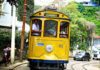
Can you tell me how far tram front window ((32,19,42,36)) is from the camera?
22.4 metres

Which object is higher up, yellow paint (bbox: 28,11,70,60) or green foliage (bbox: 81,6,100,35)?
green foliage (bbox: 81,6,100,35)

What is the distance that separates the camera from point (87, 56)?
51.3 m

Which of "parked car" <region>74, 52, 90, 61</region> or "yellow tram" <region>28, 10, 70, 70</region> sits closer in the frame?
"yellow tram" <region>28, 10, 70, 70</region>

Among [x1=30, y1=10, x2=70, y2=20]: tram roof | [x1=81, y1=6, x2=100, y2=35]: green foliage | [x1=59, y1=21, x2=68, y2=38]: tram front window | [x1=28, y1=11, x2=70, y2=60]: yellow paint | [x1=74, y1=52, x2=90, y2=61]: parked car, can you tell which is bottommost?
[x1=74, y1=52, x2=90, y2=61]: parked car

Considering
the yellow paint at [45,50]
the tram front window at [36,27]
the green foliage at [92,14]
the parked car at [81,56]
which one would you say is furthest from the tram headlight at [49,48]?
the green foliage at [92,14]

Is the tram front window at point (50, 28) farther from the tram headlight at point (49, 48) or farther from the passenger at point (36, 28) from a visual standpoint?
the tram headlight at point (49, 48)

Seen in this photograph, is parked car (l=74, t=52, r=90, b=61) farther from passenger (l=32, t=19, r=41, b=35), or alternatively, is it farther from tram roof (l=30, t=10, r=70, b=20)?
passenger (l=32, t=19, r=41, b=35)

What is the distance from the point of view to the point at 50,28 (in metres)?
22.5

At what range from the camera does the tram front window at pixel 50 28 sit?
22312mm

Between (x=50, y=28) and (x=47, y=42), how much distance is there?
849 millimetres

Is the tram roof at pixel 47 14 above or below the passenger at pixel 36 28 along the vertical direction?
above

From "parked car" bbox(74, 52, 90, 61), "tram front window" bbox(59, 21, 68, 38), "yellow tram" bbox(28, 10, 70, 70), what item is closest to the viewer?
"yellow tram" bbox(28, 10, 70, 70)

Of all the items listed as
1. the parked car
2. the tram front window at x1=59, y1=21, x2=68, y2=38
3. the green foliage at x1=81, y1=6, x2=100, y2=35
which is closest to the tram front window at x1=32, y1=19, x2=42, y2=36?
the tram front window at x1=59, y1=21, x2=68, y2=38

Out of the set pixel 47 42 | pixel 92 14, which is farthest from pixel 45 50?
pixel 92 14
